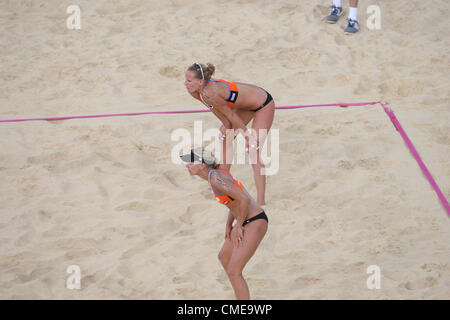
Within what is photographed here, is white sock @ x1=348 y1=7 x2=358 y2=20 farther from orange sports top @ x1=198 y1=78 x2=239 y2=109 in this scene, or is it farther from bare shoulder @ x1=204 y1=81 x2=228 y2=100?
bare shoulder @ x1=204 y1=81 x2=228 y2=100

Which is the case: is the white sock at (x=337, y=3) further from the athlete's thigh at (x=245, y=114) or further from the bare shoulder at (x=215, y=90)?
the bare shoulder at (x=215, y=90)

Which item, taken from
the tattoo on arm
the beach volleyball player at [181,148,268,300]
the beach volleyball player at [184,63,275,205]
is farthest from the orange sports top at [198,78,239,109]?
the tattoo on arm

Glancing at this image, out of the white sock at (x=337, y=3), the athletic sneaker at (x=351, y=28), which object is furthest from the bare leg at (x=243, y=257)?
the white sock at (x=337, y=3)

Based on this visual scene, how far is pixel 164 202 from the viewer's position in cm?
461

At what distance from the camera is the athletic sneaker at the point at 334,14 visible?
287 inches

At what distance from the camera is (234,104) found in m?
4.39

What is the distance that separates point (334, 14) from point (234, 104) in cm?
349

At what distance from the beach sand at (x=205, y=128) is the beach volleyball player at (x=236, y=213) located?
0.39 m

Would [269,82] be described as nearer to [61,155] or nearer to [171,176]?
[171,176]

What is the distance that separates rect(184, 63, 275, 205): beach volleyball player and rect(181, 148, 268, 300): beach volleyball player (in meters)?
0.94

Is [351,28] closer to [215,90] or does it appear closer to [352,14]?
[352,14]

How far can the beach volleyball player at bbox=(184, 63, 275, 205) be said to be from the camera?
13.6 ft

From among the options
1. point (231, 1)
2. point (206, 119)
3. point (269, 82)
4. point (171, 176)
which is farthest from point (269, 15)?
point (171, 176)

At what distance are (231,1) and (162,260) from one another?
15.9 feet
